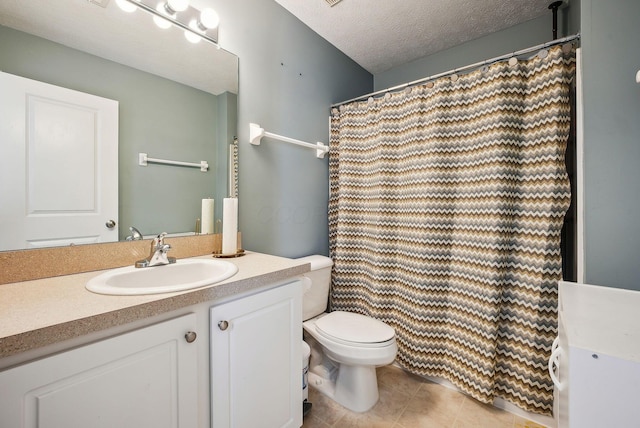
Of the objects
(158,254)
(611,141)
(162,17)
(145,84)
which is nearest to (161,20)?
(162,17)

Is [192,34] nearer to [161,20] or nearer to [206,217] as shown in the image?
[161,20]

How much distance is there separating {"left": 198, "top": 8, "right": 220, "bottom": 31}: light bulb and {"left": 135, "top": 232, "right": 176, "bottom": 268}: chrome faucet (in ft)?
3.53

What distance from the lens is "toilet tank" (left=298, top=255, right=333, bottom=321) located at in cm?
173

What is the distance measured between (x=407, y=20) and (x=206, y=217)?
6.12ft

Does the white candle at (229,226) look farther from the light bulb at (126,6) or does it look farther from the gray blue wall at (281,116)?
the light bulb at (126,6)

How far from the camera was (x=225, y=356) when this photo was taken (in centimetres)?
90

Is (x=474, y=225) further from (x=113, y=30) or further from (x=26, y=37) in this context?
(x=26, y=37)

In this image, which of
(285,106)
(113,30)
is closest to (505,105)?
(285,106)

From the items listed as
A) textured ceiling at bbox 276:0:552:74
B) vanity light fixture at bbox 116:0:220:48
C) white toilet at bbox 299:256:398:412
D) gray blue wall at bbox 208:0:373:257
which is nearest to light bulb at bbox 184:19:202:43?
vanity light fixture at bbox 116:0:220:48

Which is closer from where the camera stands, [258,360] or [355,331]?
[258,360]

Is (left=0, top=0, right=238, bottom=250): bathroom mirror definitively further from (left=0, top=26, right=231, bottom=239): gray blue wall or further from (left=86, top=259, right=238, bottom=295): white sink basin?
(left=86, top=259, right=238, bottom=295): white sink basin

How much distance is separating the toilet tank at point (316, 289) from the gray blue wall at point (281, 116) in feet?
0.67

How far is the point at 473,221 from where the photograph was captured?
1474 millimetres

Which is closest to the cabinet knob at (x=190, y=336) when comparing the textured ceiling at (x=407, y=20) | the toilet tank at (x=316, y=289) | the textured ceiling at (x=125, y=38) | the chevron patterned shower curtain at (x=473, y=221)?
the toilet tank at (x=316, y=289)
